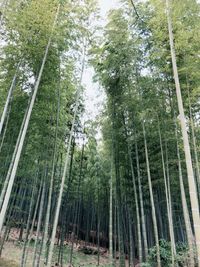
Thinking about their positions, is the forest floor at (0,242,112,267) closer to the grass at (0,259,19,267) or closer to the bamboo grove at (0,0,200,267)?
the grass at (0,259,19,267)

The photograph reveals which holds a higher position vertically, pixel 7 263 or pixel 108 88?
pixel 108 88

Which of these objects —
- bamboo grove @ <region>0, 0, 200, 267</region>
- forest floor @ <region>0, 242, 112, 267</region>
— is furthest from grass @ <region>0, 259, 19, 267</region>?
bamboo grove @ <region>0, 0, 200, 267</region>

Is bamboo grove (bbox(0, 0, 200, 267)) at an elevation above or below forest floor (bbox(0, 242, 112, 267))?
above

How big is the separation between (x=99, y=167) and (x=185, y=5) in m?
7.78

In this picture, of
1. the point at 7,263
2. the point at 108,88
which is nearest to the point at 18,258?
the point at 7,263

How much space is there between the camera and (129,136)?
6660mm

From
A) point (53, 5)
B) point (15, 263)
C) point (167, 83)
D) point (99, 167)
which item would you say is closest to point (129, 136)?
point (167, 83)

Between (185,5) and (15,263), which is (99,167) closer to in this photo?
(15,263)

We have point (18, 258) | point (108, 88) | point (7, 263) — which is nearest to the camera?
point (108, 88)

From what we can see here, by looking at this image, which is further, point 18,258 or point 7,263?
point 18,258

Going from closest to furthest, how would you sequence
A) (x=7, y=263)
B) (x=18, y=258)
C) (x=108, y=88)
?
1. (x=108, y=88)
2. (x=7, y=263)
3. (x=18, y=258)

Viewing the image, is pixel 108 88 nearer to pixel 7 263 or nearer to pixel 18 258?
pixel 7 263

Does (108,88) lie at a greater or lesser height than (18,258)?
greater

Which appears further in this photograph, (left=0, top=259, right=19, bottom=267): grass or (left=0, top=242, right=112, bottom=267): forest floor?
(left=0, top=242, right=112, bottom=267): forest floor
